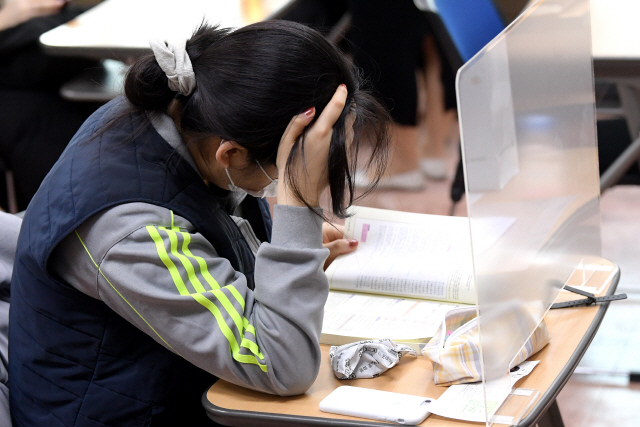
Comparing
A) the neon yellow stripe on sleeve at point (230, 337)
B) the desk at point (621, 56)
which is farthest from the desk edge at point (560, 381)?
the desk at point (621, 56)

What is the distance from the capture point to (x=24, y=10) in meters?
2.54

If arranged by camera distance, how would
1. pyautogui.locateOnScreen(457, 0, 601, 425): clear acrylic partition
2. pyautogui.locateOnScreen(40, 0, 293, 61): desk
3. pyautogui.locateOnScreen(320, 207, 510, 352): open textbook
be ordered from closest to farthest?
pyautogui.locateOnScreen(457, 0, 601, 425): clear acrylic partition < pyautogui.locateOnScreen(320, 207, 510, 352): open textbook < pyautogui.locateOnScreen(40, 0, 293, 61): desk

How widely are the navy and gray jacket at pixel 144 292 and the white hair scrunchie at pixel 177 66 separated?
0.23 feet

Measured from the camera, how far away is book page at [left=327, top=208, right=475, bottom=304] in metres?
1.14

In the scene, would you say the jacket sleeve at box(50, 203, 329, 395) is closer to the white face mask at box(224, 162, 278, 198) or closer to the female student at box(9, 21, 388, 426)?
the female student at box(9, 21, 388, 426)

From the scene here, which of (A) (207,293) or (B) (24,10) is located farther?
(B) (24,10)

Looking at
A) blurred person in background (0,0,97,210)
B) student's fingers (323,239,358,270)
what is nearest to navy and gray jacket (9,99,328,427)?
student's fingers (323,239,358,270)

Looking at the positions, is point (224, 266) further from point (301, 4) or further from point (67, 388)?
point (301, 4)

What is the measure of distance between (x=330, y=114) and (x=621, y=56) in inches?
47.0

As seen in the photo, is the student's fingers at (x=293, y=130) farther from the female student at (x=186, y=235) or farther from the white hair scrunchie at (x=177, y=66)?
the white hair scrunchie at (x=177, y=66)

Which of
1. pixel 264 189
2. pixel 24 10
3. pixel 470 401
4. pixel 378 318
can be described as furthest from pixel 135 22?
pixel 470 401

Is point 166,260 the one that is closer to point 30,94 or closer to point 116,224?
point 116,224

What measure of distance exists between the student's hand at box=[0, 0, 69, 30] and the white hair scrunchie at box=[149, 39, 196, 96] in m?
1.81

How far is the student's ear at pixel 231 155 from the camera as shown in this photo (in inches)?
36.9
